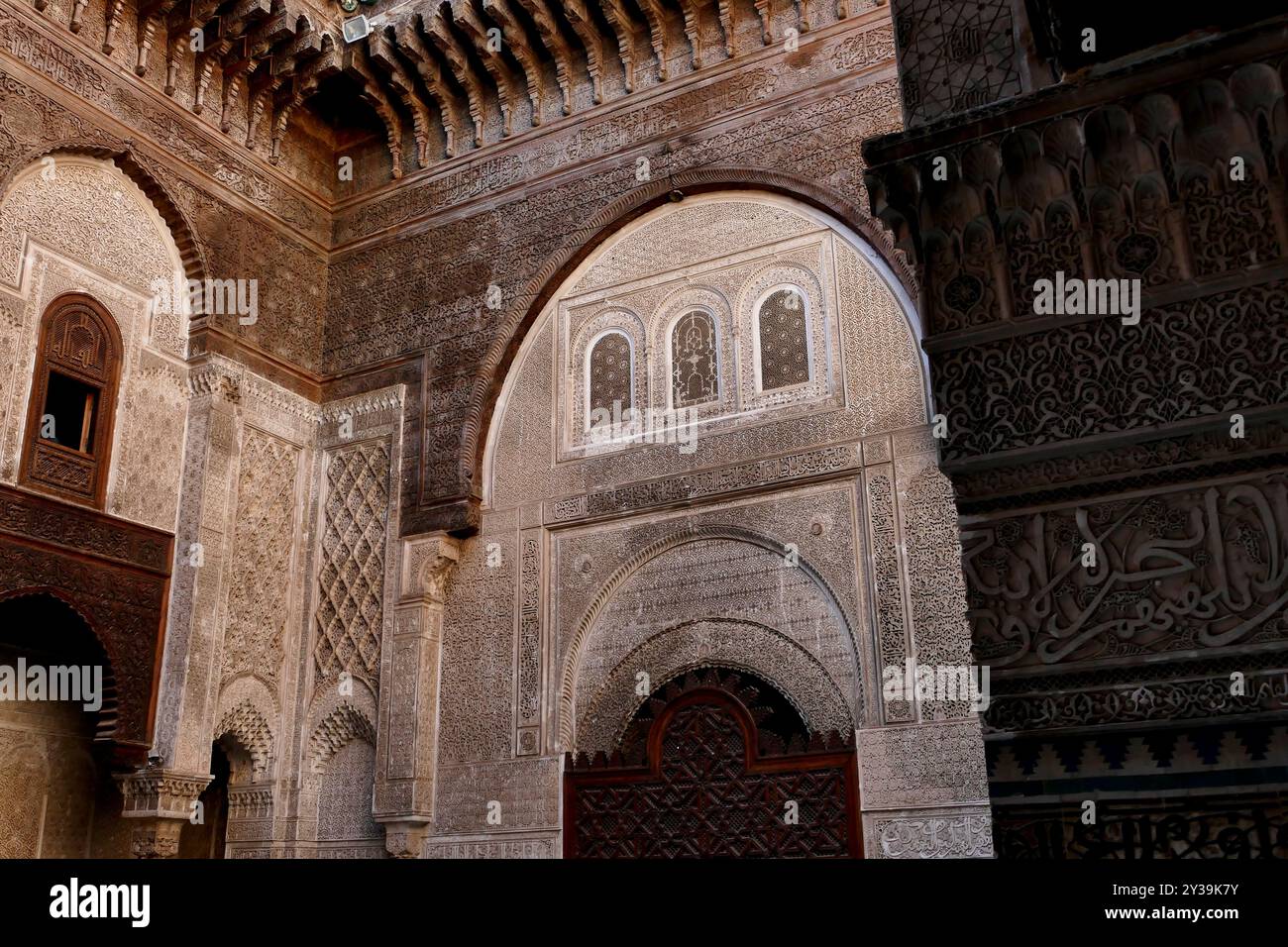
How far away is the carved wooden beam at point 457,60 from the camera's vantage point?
6.90 m

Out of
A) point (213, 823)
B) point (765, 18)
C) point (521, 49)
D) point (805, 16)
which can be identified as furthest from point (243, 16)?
point (213, 823)

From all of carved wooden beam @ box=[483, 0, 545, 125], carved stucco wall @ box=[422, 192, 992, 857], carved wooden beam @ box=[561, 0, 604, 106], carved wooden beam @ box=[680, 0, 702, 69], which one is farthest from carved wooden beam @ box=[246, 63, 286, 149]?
carved wooden beam @ box=[680, 0, 702, 69]

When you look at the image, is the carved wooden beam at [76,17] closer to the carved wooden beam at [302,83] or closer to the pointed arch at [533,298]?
the carved wooden beam at [302,83]

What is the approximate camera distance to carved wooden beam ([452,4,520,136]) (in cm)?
682

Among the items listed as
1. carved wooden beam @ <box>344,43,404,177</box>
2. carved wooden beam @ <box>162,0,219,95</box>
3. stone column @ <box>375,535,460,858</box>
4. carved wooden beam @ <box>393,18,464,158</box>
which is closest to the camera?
stone column @ <box>375,535,460,858</box>

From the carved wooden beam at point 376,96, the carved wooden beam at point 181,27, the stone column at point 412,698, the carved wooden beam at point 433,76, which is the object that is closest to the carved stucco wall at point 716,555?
the stone column at point 412,698

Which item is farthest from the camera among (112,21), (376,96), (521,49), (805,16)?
(376,96)

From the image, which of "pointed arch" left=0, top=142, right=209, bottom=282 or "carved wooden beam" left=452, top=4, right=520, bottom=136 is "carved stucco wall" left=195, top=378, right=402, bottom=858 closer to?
"pointed arch" left=0, top=142, right=209, bottom=282

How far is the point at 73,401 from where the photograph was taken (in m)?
6.05

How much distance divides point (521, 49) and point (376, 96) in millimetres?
1044

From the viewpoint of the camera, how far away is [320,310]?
730 cm

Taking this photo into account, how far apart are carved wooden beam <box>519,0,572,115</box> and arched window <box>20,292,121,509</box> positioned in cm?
283

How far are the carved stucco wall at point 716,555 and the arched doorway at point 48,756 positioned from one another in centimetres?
218

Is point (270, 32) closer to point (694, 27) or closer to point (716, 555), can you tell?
point (694, 27)
